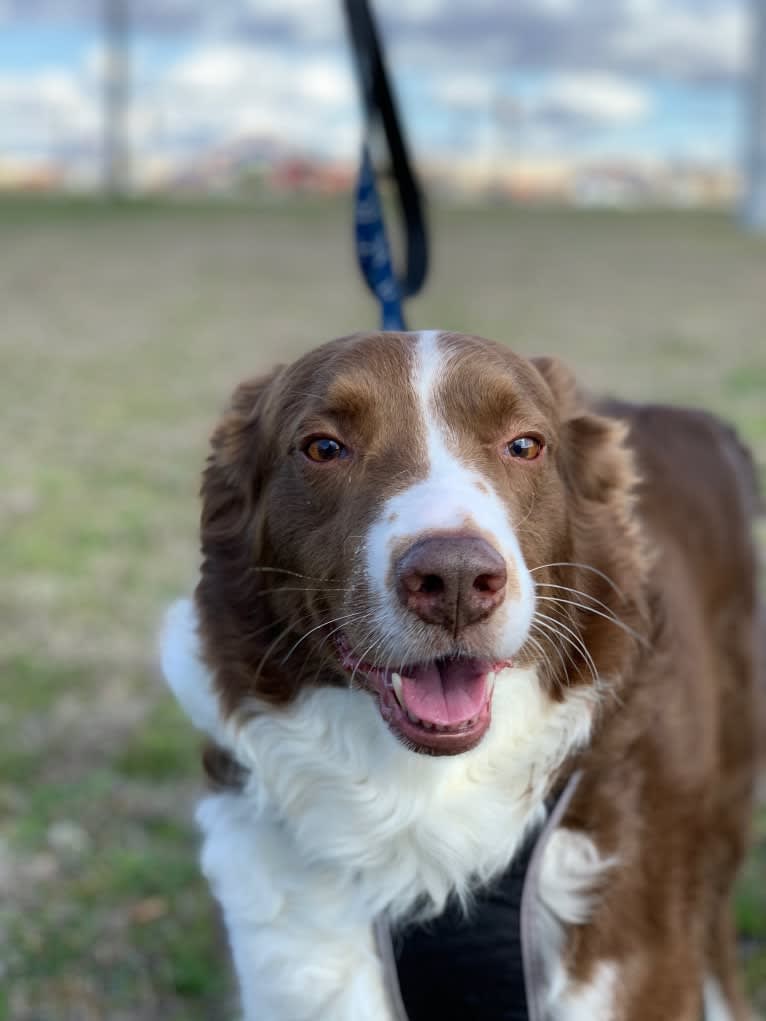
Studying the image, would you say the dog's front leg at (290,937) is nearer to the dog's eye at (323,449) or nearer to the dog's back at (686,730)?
the dog's back at (686,730)

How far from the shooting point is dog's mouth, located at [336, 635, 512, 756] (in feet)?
7.96

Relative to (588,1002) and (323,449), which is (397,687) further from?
(588,1002)

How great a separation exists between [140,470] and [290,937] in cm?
700

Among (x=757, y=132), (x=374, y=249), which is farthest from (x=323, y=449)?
(x=757, y=132)

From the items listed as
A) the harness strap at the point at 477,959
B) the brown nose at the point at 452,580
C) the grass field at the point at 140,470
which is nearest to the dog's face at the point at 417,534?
the brown nose at the point at 452,580

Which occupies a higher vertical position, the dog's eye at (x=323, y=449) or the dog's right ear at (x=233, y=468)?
the dog's eye at (x=323, y=449)

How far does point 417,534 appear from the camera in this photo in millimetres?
2295

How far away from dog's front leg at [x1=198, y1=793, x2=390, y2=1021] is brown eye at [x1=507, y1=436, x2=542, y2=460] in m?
1.00

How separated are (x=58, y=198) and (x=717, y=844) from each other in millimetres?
43548

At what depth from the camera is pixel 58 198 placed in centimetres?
4384

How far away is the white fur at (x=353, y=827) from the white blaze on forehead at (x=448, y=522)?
0.38 metres

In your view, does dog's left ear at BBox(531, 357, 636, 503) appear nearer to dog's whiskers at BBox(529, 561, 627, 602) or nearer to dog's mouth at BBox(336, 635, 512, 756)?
dog's whiskers at BBox(529, 561, 627, 602)

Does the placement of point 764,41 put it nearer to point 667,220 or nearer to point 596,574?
point 667,220

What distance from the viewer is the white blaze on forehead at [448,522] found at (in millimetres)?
2309
